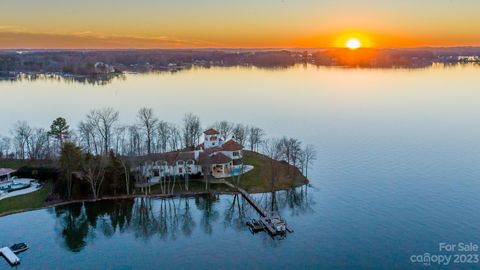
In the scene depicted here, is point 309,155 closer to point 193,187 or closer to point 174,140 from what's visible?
point 193,187

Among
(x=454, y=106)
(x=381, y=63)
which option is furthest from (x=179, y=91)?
(x=381, y=63)

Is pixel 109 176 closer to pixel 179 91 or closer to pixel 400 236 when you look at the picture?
pixel 400 236

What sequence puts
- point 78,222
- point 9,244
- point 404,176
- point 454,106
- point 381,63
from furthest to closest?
point 381,63 < point 454,106 < point 404,176 < point 78,222 < point 9,244

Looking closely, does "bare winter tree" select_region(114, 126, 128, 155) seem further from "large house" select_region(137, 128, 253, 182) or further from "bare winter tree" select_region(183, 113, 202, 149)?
"bare winter tree" select_region(183, 113, 202, 149)

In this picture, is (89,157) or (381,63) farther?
(381,63)

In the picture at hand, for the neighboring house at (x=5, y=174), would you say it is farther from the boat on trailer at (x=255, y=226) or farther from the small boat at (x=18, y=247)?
the boat on trailer at (x=255, y=226)

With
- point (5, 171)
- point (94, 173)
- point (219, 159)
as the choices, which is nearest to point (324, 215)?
point (219, 159)
